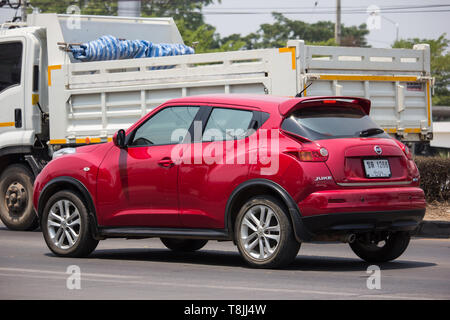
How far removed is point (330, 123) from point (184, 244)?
281 centimetres

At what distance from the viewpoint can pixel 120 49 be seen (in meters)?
16.1

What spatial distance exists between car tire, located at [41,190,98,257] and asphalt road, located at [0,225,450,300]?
0.17 meters

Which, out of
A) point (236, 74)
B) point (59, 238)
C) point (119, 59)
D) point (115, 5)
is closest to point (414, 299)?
point (59, 238)

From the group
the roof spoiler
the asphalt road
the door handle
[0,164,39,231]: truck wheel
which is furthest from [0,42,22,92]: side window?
the roof spoiler

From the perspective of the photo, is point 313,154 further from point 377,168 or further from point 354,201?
point 377,168

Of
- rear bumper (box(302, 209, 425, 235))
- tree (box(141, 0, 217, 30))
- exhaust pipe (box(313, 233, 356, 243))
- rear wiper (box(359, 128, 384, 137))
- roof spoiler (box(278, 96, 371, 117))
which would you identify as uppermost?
tree (box(141, 0, 217, 30))

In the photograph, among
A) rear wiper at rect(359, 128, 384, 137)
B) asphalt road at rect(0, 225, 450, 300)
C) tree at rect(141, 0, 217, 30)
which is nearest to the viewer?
asphalt road at rect(0, 225, 450, 300)

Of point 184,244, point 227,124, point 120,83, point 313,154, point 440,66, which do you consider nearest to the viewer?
point 313,154

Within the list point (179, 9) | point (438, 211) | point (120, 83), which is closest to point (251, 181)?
point (120, 83)

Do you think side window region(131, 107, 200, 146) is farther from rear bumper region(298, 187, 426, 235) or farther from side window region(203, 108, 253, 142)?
rear bumper region(298, 187, 426, 235)

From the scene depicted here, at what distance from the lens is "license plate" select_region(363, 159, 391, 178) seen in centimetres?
898

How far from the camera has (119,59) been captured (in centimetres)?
1616
